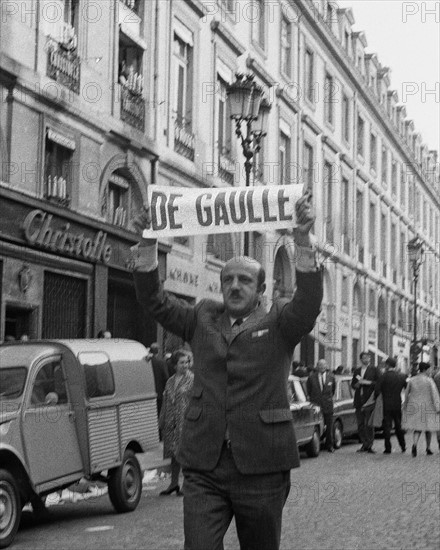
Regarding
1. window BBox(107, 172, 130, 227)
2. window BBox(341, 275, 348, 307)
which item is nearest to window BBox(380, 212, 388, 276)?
window BBox(341, 275, 348, 307)

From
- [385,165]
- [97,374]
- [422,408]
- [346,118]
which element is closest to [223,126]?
[422,408]

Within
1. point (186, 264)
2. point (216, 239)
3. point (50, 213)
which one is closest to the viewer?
point (50, 213)

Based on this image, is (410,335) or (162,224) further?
(410,335)

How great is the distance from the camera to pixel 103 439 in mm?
11383

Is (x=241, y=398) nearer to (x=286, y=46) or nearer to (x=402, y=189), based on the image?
(x=286, y=46)

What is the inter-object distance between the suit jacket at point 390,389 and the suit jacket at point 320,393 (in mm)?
884

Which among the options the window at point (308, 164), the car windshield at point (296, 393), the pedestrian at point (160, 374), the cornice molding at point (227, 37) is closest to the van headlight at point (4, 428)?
the pedestrian at point (160, 374)

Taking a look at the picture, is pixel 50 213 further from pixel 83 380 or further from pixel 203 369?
pixel 203 369

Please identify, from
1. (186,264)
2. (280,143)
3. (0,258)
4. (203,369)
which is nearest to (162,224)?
(203,369)

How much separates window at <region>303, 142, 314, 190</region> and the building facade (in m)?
0.07

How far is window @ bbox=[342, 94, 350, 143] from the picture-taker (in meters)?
45.5

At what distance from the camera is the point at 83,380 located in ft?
36.6

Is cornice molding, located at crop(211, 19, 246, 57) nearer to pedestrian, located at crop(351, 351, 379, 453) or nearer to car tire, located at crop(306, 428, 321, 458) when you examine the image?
pedestrian, located at crop(351, 351, 379, 453)

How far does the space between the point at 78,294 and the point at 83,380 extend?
9.59 metres
